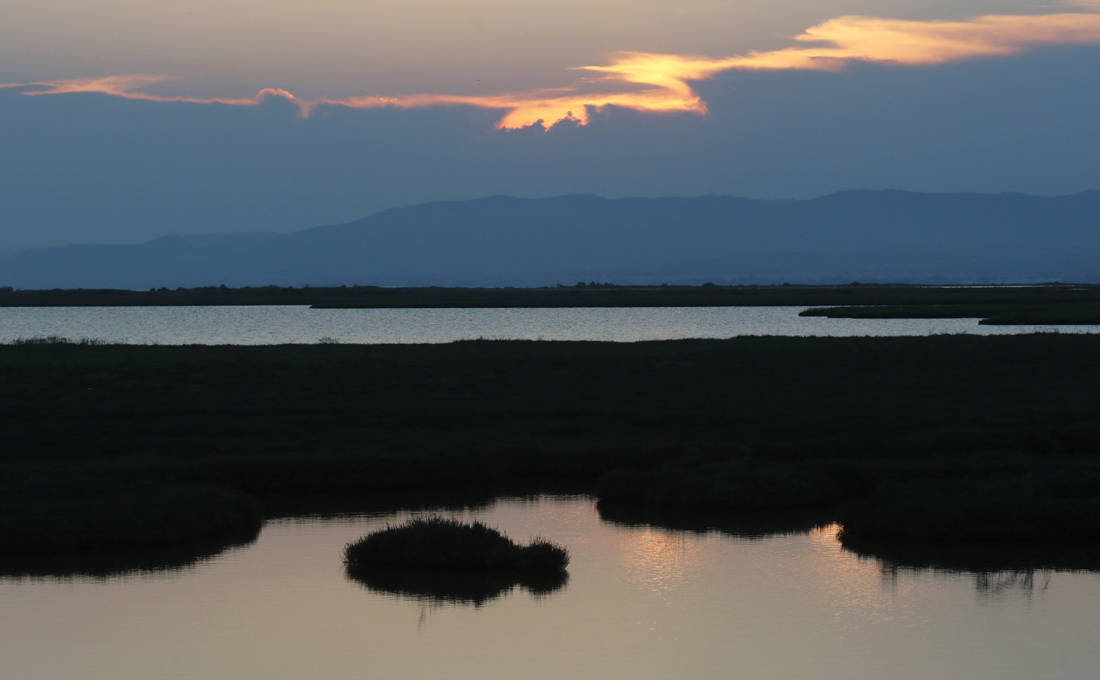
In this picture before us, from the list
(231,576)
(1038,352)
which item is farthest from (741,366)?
(231,576)

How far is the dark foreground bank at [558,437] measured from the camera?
25516 millimetres

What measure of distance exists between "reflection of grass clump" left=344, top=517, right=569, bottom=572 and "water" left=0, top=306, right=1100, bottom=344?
51.7 m

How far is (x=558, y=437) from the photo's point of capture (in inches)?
1398

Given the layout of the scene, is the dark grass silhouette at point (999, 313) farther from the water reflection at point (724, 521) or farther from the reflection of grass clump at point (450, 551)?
the reflection of grass clump at point (450, 551)

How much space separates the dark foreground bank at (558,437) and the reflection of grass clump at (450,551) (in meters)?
4.30

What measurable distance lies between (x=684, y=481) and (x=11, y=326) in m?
91.2

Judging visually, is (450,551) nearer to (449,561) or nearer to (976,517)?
(449,561)

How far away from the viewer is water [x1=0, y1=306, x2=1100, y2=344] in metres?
83.6

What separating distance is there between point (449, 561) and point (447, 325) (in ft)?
267

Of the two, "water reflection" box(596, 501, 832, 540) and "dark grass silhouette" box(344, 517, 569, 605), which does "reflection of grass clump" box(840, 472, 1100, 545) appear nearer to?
"water reflection" box(596, 501, 832, 540)

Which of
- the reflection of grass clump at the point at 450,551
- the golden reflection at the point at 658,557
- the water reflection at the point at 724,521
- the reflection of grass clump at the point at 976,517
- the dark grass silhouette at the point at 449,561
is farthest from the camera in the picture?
the water reflection at the point at 724,521

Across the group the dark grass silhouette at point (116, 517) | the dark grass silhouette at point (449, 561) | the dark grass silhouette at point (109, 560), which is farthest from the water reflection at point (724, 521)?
the dark grass silhouette at point (109, 560)

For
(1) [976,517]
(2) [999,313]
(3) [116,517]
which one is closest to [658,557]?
(1) [976,517]

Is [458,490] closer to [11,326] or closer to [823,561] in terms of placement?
[823,561]
